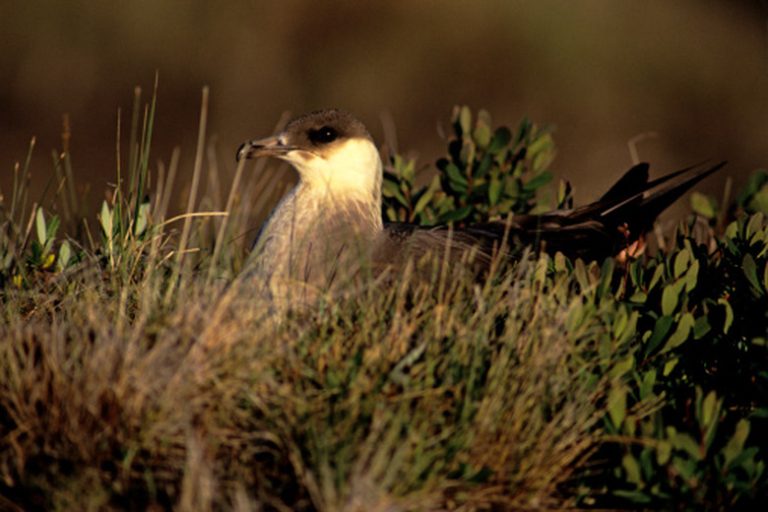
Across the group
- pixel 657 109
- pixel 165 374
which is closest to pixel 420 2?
pixel 657 109

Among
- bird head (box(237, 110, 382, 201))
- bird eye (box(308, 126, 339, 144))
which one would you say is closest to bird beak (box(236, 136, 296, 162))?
bird head (box(237, 110, 382, 201))

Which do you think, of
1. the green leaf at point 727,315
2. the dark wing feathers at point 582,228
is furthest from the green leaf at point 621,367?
the dark wing feathers at point 582,228

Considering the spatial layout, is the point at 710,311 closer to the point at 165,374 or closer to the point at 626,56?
the point at 165,374

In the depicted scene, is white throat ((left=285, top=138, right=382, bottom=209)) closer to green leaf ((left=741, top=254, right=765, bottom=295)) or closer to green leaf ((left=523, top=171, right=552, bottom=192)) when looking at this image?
green leaf ((left=523, top=171, right=552, bottom=192))

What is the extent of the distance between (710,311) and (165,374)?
1.88m

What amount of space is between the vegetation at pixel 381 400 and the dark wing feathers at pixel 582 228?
0.93 meters

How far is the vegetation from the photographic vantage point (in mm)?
3029

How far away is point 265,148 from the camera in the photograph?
4.96 m

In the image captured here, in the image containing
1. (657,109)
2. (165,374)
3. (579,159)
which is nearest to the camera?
(165,374)

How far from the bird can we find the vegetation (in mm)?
643

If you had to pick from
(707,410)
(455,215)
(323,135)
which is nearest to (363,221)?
(323,135)

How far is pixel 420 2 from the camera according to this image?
443 inches

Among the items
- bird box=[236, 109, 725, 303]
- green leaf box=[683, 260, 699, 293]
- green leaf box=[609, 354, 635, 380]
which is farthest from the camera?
bird box=[236, 109, 725, 303]

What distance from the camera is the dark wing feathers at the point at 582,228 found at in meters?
4.87
